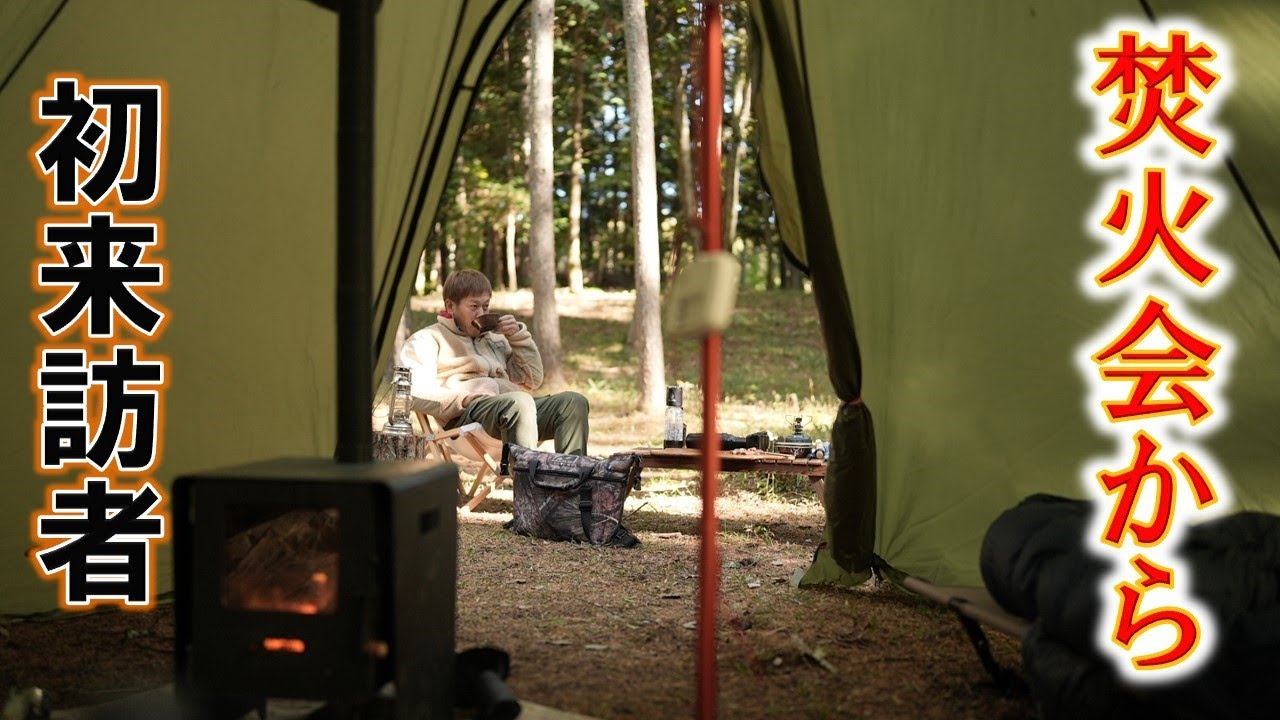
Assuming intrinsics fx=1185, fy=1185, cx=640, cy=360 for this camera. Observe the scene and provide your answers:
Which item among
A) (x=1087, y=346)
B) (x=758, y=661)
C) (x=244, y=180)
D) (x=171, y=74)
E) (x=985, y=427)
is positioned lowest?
(x=758, y=661)

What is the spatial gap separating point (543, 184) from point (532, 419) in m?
5.48

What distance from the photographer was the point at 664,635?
362 centimetres

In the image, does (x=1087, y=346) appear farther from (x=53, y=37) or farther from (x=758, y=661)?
(x=53, y=37)

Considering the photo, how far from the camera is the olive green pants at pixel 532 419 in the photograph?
5.50 metres

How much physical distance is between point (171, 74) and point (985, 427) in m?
2.89

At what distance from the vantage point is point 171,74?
3893 mm

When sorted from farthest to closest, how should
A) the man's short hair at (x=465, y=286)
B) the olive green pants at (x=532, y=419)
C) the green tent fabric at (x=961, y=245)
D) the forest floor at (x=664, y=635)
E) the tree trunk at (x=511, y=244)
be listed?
the tree trunk at (x=511, y=244), the man's short hair at (x=465, y=286), the olive green pants at (x=532, y=419), the green tent fabric at (x=961, y=245), the forest floor at (x=664, y=635)

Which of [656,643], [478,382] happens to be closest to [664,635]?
[656,643]

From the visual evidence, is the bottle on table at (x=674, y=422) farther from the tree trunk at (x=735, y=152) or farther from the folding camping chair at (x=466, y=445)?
the tree trunk at (x=735, y=152)

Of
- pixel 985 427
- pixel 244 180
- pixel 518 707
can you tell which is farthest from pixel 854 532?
pixel 244 180

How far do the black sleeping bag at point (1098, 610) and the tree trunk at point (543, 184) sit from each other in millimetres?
8134

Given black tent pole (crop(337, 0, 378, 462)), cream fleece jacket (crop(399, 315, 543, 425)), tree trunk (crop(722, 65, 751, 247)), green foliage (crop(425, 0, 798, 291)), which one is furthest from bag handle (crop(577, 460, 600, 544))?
tree trunk (crop(722, 65, 751, 247))

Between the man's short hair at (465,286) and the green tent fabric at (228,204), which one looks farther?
the man's short hair at (465,286)

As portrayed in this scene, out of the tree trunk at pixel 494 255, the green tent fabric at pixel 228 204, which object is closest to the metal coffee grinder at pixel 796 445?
the green tent fabric at pixel 228 204
